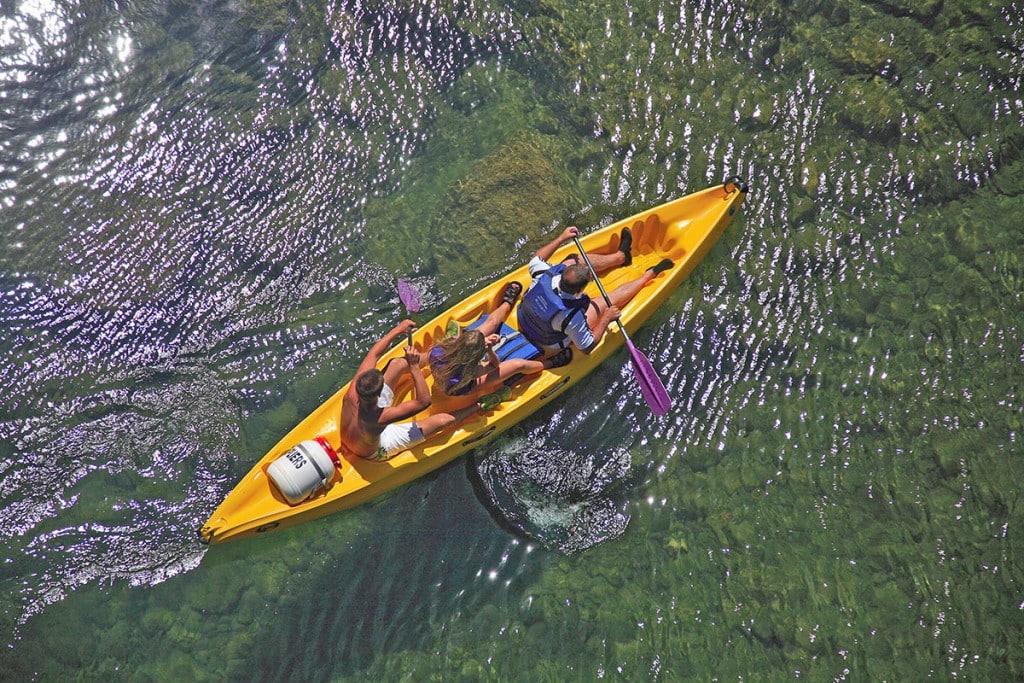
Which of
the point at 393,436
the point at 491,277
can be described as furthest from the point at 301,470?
the point at 491,277

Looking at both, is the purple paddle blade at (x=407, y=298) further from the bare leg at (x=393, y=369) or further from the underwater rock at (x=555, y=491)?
the underwater rock at (x=555, y=491)

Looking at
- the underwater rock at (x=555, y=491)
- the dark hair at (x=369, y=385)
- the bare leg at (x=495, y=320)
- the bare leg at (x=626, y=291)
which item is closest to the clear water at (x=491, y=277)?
the underwater rock at (x=555, y=491)

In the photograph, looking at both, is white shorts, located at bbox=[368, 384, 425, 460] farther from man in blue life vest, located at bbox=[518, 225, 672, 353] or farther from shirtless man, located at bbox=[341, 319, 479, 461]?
man in blue life vest, located at bbox=[518, 225, 672, 353]

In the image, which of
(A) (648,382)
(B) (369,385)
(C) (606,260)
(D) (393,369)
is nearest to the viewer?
(B) (369,385)

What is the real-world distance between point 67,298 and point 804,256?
6.05m

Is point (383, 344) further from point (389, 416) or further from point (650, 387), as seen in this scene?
point (650, 387)

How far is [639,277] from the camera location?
601 centimetres

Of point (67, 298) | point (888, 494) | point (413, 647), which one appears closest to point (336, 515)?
point (413, 647)

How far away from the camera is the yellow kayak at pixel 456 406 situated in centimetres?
503

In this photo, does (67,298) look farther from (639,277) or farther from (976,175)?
(976,175)

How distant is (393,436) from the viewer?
516cm

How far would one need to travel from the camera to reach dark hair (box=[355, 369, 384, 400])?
460cm

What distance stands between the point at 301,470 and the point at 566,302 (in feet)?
7.05

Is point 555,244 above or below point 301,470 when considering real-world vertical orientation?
above
